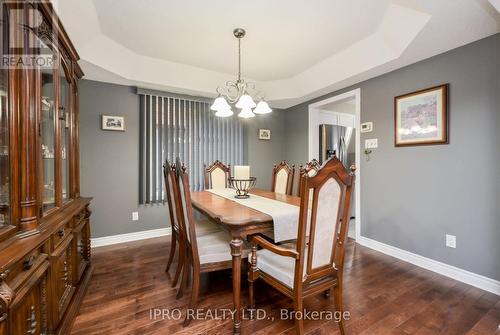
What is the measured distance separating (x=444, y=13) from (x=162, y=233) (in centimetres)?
412

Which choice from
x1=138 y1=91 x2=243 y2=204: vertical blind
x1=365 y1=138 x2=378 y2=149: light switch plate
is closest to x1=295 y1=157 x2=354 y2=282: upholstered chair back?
x1=365 y1=138 x2=378 y2=149: light switch plate

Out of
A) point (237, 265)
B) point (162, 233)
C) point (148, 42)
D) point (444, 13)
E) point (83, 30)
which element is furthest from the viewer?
point (162, 233)

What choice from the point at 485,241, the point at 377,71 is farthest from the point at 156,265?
the point at 377,71

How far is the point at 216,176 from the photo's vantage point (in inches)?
130

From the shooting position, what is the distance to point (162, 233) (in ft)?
11.4

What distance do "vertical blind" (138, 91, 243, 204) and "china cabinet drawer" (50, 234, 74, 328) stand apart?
1752mm

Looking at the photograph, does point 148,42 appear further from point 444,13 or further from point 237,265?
point 444,13

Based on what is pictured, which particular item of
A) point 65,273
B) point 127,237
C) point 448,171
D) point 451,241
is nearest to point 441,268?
point 451,241

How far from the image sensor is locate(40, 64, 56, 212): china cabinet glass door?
4.37 ft

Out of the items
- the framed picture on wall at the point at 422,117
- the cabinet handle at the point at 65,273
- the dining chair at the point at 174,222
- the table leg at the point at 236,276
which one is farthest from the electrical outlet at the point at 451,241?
the cabinet handle at the point at 65,273

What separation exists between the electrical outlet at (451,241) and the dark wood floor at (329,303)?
331mm

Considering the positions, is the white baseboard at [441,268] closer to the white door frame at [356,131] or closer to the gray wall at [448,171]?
the gray wall at [448,171]

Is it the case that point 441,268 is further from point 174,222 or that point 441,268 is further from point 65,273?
point 65,273
